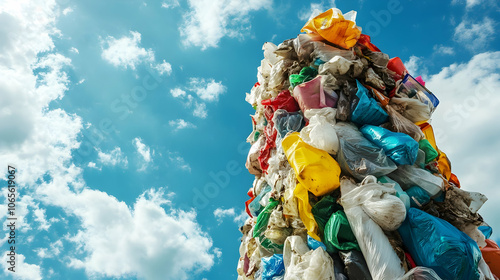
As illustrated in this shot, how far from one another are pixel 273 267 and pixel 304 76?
2262 millimetres

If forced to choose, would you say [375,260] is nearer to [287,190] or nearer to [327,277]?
[327,277]

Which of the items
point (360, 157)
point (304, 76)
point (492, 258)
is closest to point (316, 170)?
Answer: point (360, 157)

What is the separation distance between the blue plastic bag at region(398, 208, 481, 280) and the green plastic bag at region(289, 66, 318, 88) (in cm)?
209

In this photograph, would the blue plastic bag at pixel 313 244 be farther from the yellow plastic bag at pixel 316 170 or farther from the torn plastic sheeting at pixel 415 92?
the torn plastic sheeting at pixel 415 92

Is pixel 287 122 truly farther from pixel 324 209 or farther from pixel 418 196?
pixel 418 196

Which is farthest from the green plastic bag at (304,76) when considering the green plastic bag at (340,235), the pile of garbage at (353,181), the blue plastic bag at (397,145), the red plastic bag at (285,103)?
the green plastic bag at (340,235)

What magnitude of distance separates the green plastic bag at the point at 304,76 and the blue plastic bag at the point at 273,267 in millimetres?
2060

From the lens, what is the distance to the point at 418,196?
126 inches

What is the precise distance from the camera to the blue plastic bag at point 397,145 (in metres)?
3.20

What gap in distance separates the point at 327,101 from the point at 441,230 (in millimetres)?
1745

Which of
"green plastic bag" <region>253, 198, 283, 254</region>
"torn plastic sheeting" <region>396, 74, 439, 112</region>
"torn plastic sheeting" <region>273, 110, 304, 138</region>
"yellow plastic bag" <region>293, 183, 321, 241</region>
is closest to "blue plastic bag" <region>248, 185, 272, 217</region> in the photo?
"green plastic bag" <region>253, 198, 283, 254</region>

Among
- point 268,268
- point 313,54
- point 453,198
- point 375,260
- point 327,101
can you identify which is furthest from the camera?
point 313,54

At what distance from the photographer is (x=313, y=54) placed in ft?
14.5

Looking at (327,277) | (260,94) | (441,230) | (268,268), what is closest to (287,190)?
(268,268)
